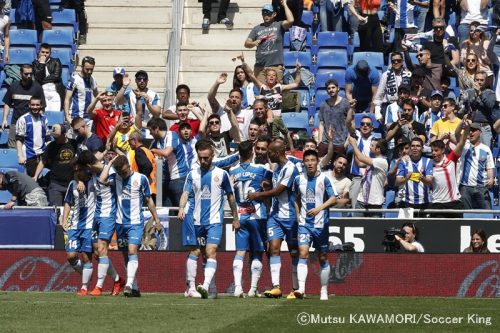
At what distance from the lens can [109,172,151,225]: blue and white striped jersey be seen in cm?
1891

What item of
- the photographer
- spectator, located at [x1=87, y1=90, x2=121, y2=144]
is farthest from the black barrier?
spectator, located at [x1=87, y1=90, x2=121, y2=144]

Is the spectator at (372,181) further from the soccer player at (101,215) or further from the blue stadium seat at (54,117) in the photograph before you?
the blue stadium seat at (54,117)

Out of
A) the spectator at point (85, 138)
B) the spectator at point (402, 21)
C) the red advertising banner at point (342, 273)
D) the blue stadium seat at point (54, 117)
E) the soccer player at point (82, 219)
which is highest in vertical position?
the spectator at point (402, 21)

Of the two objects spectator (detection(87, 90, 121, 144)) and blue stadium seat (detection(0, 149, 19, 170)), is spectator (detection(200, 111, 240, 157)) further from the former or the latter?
blue stadium seat (detection(0, 149, 19, 170))

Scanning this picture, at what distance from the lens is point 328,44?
84.4 feet

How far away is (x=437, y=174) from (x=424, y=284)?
1.80 m

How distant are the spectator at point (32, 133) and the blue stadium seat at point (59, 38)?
2.98 m

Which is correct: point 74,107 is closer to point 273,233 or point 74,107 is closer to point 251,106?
point 251,106

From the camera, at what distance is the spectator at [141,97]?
912 inches

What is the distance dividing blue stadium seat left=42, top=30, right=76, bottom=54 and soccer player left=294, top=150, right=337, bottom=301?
8.55m

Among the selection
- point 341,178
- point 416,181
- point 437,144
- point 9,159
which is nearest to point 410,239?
point 416,181

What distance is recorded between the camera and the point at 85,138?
22703 millimetres

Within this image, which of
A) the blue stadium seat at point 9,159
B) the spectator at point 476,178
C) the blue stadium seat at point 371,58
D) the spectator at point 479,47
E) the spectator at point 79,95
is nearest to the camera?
the spectator at point 476,178

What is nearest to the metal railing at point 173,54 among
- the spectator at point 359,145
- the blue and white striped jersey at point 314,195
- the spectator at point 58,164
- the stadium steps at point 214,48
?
the stadium steps at point 214,48
